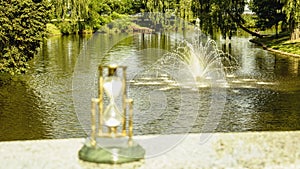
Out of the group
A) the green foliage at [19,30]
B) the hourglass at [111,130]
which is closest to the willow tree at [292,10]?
the green foliage at [19,30]

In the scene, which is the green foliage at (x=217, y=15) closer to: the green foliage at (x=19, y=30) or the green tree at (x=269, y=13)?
the green tree at (x=269, y=13)

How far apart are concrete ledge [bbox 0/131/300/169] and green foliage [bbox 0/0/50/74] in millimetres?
7093

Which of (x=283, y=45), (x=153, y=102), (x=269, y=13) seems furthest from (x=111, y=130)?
(x=269, y=13)

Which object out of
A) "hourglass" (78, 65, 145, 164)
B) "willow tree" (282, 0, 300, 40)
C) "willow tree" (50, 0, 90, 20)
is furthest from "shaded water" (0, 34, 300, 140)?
"willow tree" (50, 0, 90, 20)

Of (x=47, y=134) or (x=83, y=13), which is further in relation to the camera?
(x=83, y=13)

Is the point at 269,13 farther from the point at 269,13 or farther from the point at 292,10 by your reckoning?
the point at 292,10

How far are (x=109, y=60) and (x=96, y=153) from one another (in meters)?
15.9

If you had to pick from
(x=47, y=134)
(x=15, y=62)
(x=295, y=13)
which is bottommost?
(x=47, y=134)

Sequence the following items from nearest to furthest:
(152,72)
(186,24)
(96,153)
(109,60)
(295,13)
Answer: (96,153) → (152,72) → (109,60) → (295,13) → (186,24)

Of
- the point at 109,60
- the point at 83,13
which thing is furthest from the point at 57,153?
the point at 83,13

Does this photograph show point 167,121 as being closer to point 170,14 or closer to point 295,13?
point 295,13

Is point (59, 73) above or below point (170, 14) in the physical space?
below

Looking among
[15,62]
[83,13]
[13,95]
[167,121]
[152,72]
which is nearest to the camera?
[167,121]

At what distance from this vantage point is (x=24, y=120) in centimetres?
1017
